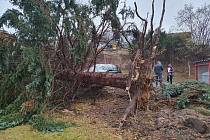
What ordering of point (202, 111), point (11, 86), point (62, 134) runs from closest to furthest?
point (62, 134), point (202, 111), point (11, 86)

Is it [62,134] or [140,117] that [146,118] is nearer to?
[140,117]

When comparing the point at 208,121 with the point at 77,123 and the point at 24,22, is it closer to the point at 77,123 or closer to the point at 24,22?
the point at 77,123

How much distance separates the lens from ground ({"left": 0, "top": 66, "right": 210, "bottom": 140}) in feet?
32.4

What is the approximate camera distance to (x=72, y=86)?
1378 cm

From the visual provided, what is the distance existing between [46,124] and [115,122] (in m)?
2.06

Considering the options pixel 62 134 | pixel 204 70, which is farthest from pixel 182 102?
pixel 204 70

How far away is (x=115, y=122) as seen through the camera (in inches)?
443

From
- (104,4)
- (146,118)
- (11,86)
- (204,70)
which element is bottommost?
(146,118)

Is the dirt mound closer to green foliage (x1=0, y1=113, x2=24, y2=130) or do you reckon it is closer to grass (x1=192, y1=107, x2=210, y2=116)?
grass (x1=192, y1=107, x2=210, y2=116)

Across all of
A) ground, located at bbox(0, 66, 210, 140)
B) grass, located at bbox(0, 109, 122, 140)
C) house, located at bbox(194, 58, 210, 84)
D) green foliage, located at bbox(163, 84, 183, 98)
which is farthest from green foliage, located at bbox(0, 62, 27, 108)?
house, located at bbox(194, 58, 210, 84)

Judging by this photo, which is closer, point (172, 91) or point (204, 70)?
point (172, 91)

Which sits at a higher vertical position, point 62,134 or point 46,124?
point 46,124

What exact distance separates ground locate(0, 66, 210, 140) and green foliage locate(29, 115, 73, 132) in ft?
0.66

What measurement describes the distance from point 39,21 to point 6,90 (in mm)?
2733
